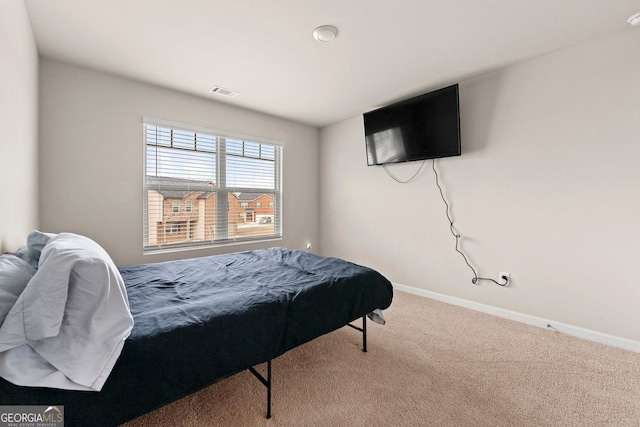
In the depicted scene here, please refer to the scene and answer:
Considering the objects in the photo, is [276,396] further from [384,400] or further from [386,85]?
[386,85]

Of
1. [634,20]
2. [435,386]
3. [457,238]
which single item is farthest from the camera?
[457,238]

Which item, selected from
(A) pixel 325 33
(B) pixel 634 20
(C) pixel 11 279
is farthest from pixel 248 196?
(B) pixel 634 20

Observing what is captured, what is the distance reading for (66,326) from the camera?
0.93 meters

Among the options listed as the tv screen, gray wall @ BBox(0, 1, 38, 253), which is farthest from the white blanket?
the tv screen

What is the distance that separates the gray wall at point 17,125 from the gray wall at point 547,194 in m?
3.43

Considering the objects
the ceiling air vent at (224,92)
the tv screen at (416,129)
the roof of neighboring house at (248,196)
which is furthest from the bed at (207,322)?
the ceiling air vent at (224,92)

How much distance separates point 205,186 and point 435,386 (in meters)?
3.11

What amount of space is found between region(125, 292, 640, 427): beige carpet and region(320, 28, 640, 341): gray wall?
445 mm

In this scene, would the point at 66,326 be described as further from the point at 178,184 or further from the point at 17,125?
the point at 178,184

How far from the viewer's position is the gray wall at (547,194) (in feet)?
6.86

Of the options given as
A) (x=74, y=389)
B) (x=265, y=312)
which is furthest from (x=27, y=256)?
(x=265, y=312)

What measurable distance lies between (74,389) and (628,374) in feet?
9.96

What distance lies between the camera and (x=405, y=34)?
6.84 feet

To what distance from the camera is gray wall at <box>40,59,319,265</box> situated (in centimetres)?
244
